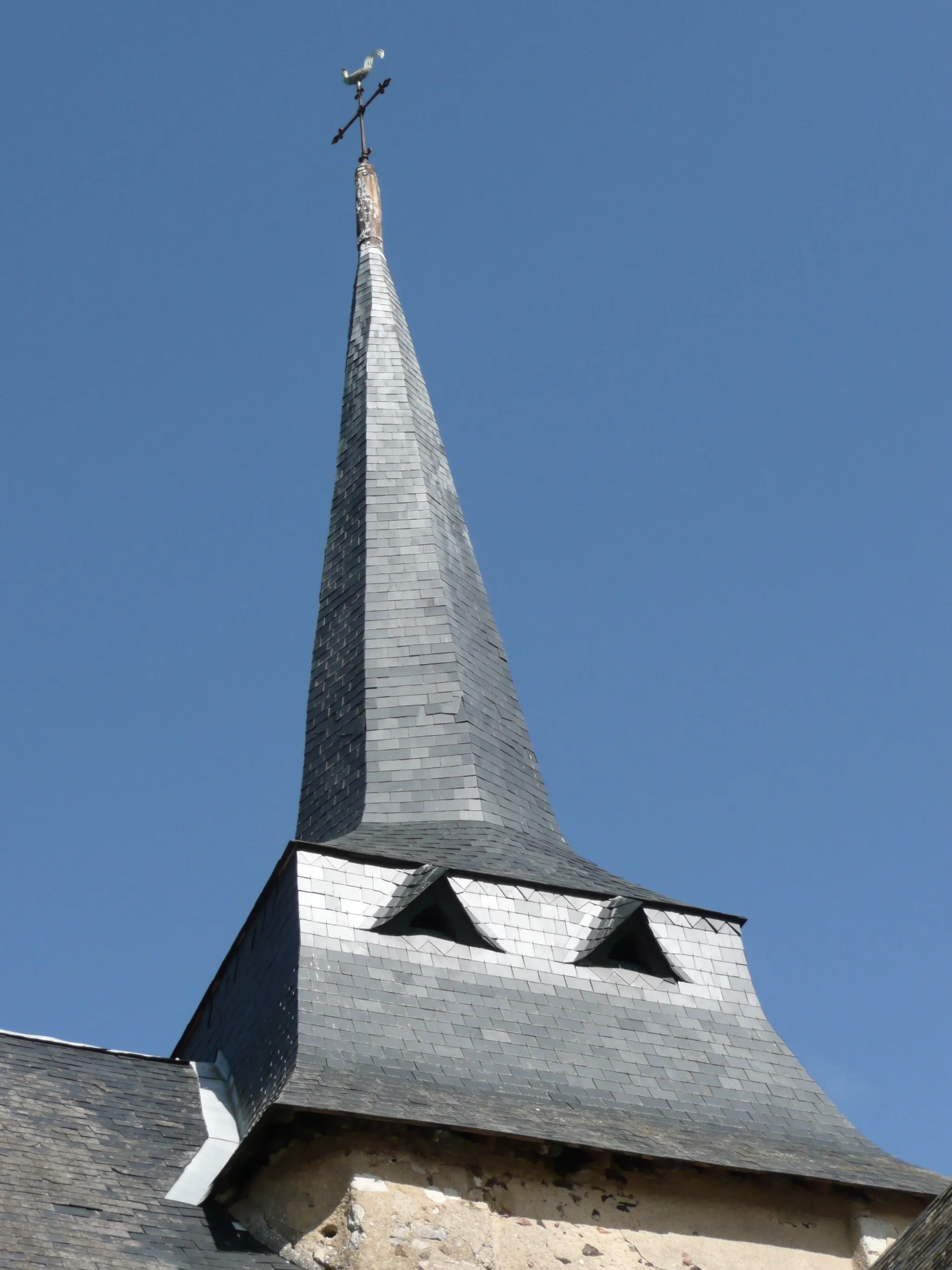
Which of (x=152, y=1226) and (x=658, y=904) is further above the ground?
(x=658, y=904)

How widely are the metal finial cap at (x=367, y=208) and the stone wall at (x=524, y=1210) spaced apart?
11.7 metres

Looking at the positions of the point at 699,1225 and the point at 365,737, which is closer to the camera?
the point at 699,1225

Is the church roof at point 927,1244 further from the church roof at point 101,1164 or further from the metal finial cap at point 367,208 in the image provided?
the metal finial cap at point 367,208

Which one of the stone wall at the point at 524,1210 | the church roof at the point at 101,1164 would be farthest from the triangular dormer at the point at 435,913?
the stone wall at the point at 524,1210

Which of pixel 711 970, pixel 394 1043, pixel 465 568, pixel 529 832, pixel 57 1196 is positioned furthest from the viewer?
pixel 465 568

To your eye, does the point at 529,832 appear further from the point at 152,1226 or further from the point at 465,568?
the point at 152,1226

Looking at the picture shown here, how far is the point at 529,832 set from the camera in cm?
1388

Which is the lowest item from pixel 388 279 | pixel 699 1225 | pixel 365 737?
pixel 699 1225

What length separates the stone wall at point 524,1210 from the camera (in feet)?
32.2

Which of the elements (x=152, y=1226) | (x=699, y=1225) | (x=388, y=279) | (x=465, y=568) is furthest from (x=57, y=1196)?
(x=388, y=279)

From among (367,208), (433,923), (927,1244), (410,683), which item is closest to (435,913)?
(433,923)

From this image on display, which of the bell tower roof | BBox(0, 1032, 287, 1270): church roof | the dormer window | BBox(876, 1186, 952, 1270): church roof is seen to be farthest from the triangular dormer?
BBox(876, 1186, 952, 1270): church roof

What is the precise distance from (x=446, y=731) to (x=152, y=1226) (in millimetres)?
4962

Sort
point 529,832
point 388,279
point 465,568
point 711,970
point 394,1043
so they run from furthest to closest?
Answer: point 388,279, point 465,568, point 529,832, point 711,970, point 394,1043
